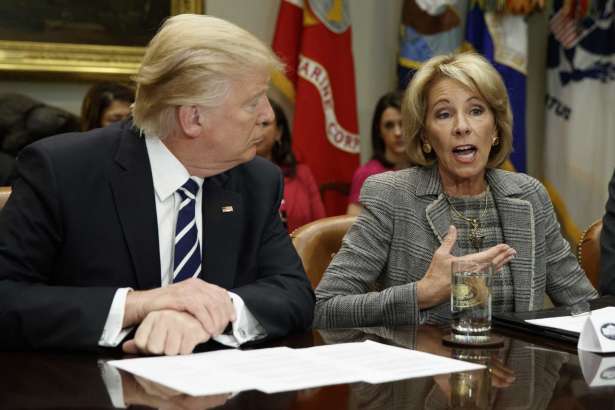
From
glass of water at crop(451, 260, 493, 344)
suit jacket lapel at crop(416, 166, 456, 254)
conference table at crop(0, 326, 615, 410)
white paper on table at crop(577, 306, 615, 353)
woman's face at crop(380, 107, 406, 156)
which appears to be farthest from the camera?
woman's face at crop(380, 107, 406, 156)

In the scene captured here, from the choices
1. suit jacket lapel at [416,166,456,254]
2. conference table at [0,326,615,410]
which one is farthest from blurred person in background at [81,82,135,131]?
conference table at [0,326,615,410]

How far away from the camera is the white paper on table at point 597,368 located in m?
1.51

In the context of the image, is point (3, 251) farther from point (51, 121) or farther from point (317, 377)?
point (51, 121)

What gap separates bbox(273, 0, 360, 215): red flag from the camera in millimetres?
5266

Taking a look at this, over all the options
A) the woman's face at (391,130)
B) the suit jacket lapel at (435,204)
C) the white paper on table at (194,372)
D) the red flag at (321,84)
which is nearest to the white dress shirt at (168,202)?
the white paper on table at (194,372)

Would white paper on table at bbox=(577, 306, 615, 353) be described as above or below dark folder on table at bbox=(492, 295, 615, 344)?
above

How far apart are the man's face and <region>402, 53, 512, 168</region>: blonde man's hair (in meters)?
0.90

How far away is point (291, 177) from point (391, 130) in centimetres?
66

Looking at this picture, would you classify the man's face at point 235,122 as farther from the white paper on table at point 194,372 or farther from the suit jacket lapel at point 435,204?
the suit jacket lapel at point 435,204

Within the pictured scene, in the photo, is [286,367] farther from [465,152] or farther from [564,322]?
[465,152]

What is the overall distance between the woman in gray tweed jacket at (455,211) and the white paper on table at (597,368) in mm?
851

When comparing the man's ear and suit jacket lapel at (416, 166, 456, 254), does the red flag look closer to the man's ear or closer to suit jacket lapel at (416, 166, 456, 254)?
suit jacket lapel at (416, 166, 456, 254)

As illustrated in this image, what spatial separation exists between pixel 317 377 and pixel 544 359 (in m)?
0.46

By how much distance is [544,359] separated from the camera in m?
1.69
